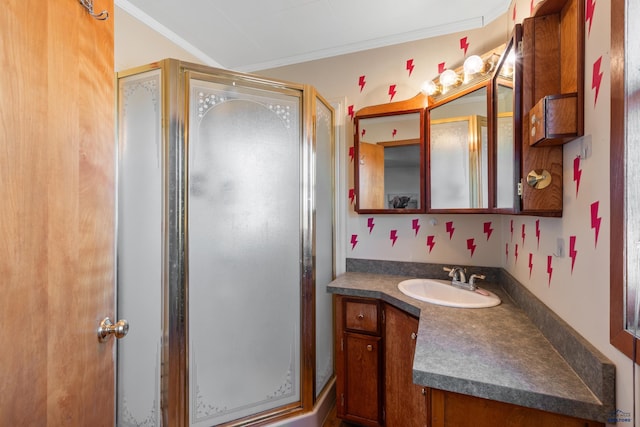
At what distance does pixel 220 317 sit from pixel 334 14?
1948 mm

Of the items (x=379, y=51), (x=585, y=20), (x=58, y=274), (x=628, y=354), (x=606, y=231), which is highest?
(x=379, y=51)

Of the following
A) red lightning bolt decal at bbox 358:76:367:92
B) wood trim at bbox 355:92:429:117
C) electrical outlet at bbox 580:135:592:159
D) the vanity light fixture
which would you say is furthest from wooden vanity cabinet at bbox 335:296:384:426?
red lightning bolt decal at bbox 358:76:367:92

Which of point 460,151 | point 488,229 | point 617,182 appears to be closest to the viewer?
point 617,182

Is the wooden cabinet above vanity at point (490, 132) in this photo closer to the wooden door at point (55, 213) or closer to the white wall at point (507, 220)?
the white wall at point (507, 220)

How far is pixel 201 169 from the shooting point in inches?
55.6

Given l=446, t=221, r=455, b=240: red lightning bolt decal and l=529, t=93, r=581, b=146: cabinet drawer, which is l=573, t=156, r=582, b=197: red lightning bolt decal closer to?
l=529, t=93, r=581, b=146: cabinet drawer

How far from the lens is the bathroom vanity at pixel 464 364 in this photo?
700 mm

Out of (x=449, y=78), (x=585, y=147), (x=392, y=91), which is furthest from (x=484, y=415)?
(x=392, y=91)

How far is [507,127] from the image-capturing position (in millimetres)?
1184

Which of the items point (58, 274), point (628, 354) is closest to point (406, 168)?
point (628, 354)

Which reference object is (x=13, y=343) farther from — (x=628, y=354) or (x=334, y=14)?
(x=334, y=14)

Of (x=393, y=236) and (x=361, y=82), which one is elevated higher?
(x=361, y=82)

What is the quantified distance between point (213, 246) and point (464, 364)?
1212mm

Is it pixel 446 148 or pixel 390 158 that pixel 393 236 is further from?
pixel 446 148
